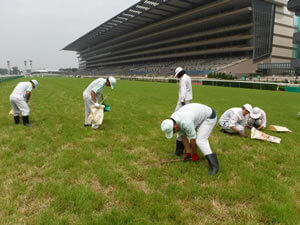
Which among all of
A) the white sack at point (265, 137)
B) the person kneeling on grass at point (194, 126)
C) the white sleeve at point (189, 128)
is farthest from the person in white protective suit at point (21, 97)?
the white sack at point (265, 137)

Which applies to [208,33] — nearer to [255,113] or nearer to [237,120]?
[255,113]

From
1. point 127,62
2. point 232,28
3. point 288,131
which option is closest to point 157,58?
point 127,62

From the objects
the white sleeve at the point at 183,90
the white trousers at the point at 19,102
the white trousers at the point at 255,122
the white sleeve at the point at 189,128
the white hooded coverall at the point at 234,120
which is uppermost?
the white sleeve at the point at 183,90

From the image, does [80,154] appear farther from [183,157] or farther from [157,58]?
[157,58]

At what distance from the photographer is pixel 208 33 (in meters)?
53.8

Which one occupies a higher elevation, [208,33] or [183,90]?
[208,33]

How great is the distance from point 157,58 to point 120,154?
73.0m

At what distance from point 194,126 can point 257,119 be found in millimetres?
4277

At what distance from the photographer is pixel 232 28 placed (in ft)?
158

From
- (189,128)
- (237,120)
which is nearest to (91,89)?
(189,128)

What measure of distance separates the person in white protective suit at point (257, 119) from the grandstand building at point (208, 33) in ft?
133

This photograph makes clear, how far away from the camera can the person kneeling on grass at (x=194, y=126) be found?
356cm

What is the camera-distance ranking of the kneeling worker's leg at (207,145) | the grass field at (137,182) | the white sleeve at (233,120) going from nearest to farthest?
the grass field at (137,182) → the kneeling worker's leg at (207,145) → the white sleeve at (233,120)

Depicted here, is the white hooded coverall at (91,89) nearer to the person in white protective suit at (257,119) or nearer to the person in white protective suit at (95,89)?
the person in white protective suit at (95,89)
